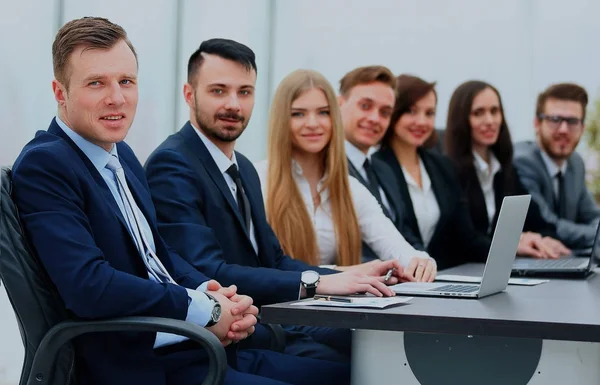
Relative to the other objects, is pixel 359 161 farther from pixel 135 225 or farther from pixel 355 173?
pixel 135 225

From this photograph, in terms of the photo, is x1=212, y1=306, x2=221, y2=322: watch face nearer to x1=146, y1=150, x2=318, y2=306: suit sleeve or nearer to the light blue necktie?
the light blue necktie

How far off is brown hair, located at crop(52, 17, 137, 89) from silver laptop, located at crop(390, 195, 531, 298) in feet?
3.49

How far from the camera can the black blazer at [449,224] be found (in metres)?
4.95

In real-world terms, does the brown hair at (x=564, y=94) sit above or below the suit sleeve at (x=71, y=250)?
above

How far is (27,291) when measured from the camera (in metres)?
2.18

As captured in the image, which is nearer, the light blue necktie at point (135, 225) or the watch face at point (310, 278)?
the light blue necktie at point (135, 225)

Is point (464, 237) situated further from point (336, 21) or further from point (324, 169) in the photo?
point (336, 21)

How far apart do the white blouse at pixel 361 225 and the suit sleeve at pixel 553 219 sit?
1.83m

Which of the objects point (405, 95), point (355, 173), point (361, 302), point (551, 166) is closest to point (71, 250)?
point (361, 302)

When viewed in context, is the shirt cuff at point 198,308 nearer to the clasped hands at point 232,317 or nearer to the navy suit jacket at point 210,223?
the clasped hands at point 232,317

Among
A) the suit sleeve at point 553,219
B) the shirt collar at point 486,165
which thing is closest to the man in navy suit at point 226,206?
the shirt collar at point 486,165

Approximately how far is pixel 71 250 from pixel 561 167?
4.51m

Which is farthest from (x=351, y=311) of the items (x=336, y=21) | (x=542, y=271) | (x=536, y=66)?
(x=536, y=66)

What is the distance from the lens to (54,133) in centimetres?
243
